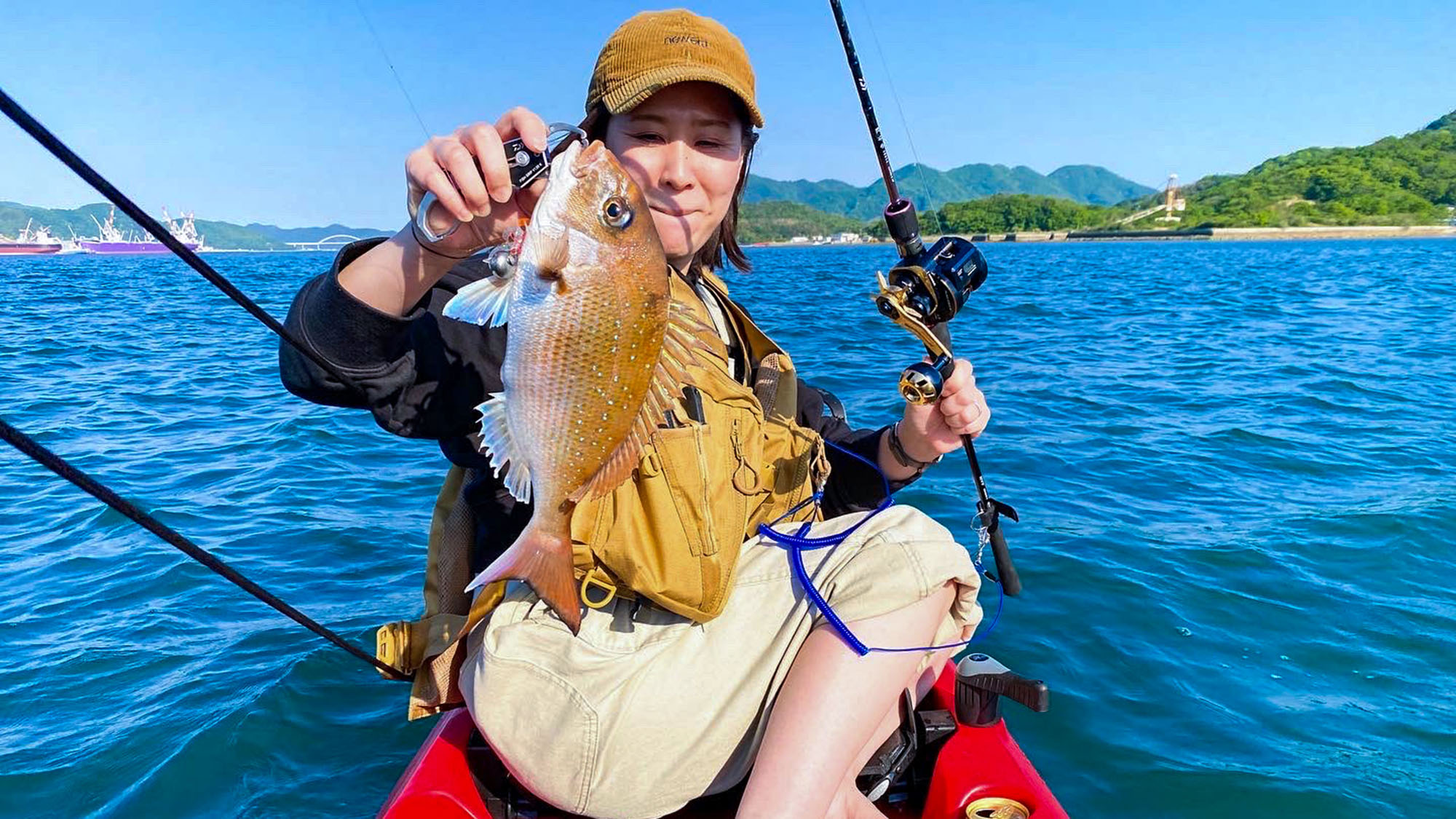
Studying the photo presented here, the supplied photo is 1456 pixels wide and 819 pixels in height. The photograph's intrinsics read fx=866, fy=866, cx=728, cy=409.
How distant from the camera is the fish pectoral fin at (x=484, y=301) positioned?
68.6 inches

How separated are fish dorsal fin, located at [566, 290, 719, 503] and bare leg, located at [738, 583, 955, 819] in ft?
2.48

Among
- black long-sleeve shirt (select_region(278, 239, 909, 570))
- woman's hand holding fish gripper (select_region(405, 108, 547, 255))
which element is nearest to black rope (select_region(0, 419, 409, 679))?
black long-sleeve shirt (select_region(278, 239, 909, 570))

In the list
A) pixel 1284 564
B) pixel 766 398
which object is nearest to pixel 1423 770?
pixel 1284 564

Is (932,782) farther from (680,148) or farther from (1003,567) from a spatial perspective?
(680,148)

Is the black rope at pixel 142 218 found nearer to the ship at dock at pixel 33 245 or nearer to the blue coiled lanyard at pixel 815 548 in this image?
the blue coiled lanyard at pixel 815 548

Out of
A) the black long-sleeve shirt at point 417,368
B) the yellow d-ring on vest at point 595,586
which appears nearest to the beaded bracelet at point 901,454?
the yellow d-ring on vest at point 595,586

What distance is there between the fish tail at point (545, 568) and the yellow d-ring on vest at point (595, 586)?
0.92 feet

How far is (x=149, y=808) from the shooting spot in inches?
137

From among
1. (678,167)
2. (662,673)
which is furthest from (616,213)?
(662,673)

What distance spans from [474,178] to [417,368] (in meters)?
0.69

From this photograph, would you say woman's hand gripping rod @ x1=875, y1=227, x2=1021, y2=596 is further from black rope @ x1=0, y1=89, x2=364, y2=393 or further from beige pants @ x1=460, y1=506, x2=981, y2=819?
black rope @ x1=0, y1=89, x2=364, y2=393

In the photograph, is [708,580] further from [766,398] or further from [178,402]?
[178,402]

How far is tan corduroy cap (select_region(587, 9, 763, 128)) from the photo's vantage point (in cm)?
242

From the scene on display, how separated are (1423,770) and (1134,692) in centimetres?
113
